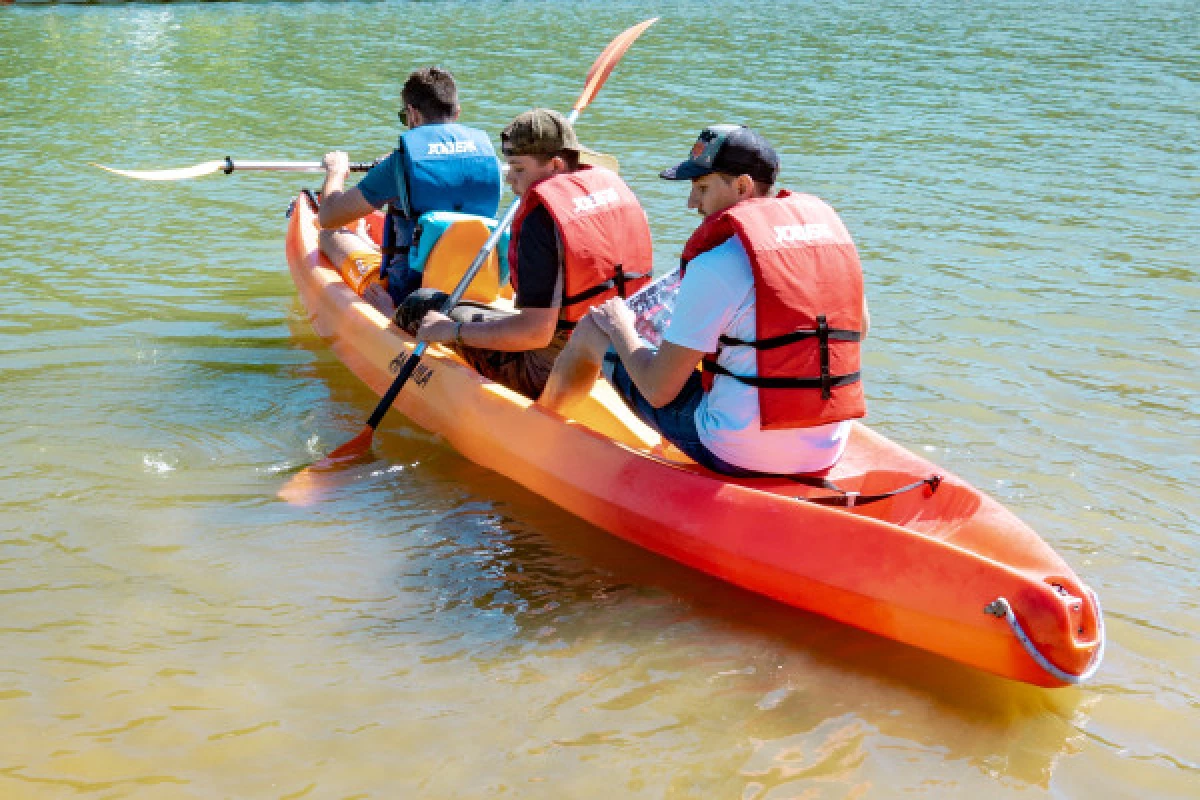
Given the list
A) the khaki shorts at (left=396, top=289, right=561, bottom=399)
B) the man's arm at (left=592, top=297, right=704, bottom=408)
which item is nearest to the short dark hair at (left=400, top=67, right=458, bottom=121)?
the khaki shorts at (left=396, top=289, right=561, bottom=399)

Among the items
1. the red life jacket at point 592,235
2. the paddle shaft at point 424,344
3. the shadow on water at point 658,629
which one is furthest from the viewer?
the paddle shaft at point 424,344

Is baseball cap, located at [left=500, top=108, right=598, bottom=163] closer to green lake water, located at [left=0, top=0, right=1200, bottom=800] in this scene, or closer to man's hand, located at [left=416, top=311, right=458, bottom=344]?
man's hand, located at [left=416, top=311, right=458, bottom=344]

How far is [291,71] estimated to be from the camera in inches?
619

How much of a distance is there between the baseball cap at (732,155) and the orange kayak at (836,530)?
0.94 metres

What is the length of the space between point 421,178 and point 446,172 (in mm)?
115

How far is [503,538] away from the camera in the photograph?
14.4 ft

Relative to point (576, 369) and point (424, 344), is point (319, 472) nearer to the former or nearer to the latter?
point (424, 344)

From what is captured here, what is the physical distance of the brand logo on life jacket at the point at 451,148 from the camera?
212 inches

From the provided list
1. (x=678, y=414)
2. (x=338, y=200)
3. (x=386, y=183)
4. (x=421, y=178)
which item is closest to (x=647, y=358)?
(x=678, y=414)

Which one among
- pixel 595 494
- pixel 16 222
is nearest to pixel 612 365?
pixel 595 494

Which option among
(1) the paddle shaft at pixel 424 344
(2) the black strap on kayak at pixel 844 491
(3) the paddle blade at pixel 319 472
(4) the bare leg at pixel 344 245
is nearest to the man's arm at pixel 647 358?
(2) the black strap on kayak at pixel 844 491

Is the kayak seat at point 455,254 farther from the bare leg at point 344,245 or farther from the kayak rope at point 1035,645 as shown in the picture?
the kayak rope at point 1035,645

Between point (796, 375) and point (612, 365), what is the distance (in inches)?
28.5

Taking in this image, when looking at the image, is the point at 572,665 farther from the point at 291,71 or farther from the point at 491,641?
the point at 291,71
